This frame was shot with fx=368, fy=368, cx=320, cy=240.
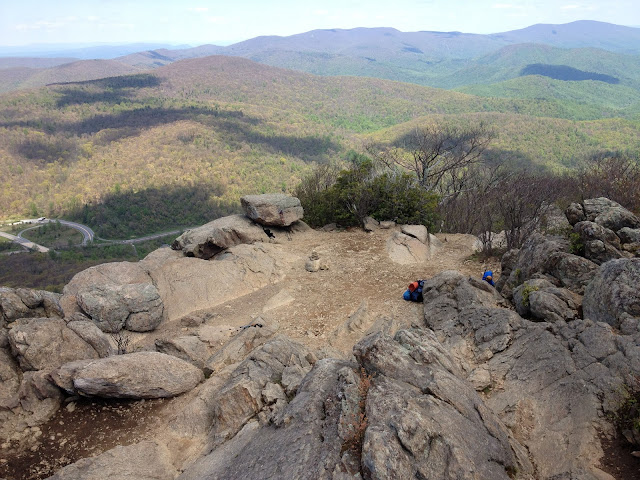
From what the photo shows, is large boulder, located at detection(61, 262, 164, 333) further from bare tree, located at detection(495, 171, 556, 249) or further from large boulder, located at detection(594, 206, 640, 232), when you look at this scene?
large boulder, located at detection(594, 206, 640, 232)

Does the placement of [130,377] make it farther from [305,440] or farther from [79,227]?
[79,227]

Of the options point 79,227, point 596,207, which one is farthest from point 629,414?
point 79,227

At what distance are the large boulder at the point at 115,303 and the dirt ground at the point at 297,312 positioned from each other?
58 cm

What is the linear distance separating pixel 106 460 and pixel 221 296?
769 cm

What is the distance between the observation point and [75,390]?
745 centimetres

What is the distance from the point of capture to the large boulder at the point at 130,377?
737cm

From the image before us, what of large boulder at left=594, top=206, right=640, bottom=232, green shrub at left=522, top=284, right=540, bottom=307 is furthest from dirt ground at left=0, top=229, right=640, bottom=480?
large boulder at left=594, top=206, right=640, bottom=232

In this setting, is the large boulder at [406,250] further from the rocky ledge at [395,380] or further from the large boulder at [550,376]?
the large boulder at [550,376]

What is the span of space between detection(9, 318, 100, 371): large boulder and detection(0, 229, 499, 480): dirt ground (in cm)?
122

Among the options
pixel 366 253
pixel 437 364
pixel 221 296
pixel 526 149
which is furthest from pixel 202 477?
pixel 526 149

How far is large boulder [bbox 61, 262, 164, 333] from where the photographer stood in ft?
37.2

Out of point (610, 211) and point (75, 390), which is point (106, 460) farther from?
point (610, 211)

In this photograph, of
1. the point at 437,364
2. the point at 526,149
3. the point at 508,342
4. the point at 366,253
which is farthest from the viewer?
the point at 526,149

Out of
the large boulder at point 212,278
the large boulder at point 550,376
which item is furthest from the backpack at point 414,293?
the large boulder at point 212,278
